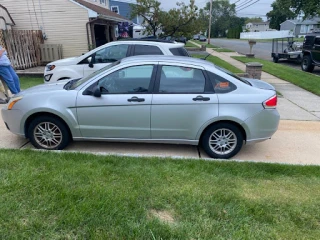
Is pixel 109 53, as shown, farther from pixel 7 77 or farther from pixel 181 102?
pixel 181 102

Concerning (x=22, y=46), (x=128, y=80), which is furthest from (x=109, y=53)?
(x=22, y=46)

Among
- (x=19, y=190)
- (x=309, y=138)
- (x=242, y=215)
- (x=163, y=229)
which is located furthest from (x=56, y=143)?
(x=309, y=138)

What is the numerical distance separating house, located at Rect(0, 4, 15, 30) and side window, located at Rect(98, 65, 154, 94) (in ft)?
Result: 41.1

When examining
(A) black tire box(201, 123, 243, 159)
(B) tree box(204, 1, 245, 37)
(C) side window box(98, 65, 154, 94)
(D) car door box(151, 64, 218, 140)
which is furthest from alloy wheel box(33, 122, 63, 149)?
(B) tree box(204, 1, 245, 37)

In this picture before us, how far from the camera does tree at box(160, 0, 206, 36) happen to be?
53.6 feet

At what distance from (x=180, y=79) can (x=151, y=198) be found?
6.55 feet

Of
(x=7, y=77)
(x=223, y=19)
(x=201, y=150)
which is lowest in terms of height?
(x=201, y=150)

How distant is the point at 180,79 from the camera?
4.21m

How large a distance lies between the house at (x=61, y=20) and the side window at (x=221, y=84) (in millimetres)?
11818

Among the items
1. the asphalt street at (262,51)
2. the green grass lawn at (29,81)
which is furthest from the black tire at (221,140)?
the asphalt street at (262,51)

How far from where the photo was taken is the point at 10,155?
3.93 m

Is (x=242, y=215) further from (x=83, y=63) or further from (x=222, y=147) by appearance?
(x=83, y=63)

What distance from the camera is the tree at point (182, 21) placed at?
53.6ft

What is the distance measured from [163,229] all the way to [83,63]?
6.03 metres
